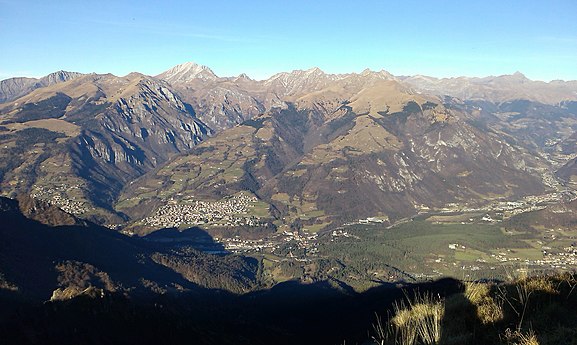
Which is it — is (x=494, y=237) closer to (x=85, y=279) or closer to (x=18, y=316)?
(x=85, y=279)

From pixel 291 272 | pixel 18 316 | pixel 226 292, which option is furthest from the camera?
pixel 291 272

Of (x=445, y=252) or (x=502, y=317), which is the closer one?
(x=502, y=317)

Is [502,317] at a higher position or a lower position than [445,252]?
higher

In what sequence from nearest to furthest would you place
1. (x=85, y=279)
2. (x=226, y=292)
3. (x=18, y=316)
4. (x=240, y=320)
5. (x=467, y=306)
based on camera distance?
(x=467, y=306) < (x=18, y=316) < (x=240, y=320) < (x=85, y=279) < (x=226, y=292)

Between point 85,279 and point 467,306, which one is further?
point 85,279

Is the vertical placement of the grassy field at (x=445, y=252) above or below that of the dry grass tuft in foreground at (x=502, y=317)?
below

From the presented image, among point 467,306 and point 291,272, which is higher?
point 467,306

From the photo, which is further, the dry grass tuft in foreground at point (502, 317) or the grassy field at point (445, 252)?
the grassy field at point (445, 252)

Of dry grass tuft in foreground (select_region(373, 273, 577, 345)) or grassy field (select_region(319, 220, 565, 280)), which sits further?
grassy field (select_region(319, 220, 565, 280))

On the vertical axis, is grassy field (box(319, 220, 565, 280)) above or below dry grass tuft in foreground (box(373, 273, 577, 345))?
below

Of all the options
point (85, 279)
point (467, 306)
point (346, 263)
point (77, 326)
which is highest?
point (467, 306)

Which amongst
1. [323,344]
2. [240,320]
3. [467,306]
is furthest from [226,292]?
[467,306]
